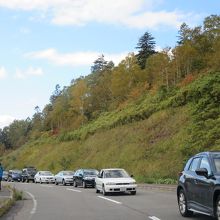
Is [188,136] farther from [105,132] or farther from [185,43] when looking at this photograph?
[185,43]

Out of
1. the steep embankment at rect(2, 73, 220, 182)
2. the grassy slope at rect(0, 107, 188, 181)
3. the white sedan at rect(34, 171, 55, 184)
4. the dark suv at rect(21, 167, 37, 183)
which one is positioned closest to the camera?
the steep embankment at rect(2, 73, 220, 182)

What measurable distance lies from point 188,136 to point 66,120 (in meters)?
83.7

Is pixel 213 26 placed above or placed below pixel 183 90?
above

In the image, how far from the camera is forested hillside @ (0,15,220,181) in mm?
41188

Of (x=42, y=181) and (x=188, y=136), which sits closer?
(x=188, y=136)

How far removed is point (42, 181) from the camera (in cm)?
5191

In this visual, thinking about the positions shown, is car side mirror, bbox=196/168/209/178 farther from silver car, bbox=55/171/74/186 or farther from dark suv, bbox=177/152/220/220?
silver car, bbox=55/171/74/186

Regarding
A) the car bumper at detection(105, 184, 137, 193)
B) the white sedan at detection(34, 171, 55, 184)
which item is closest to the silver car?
the white sedan at detection(34, 171, 55, 184)

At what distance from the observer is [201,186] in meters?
12.2

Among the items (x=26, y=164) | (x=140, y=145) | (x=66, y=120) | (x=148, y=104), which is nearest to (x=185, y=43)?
(x=148, y=104)

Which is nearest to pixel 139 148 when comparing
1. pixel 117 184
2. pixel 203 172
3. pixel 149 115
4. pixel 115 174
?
pixel 149 115

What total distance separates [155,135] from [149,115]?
6429 millimetres

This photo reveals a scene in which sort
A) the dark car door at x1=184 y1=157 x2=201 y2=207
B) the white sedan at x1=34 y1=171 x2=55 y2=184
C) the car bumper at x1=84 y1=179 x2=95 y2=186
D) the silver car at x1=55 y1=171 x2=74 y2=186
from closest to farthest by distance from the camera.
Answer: the dark car door at x1=184 y1=157 x2=201 y2=207, the car bumper at x1=84 y1=179 x2=95 y2=186, the silver car at x1=55 y1=171 x2=74 y2=186, the white sedan at x1=34 y1=171 x2=55 y2=184

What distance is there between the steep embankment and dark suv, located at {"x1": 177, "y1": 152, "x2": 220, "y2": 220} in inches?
865
